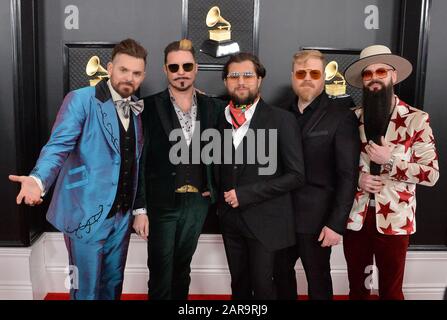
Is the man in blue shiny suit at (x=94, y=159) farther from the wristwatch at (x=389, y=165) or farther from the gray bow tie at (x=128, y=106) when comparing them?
the wristwatch at (x=389, y=165)

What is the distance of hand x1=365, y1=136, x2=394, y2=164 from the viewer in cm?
231

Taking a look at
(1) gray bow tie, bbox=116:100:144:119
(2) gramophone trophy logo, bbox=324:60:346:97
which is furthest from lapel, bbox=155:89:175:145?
(2) gramophone trophy logo, bbox=324:60:346:97

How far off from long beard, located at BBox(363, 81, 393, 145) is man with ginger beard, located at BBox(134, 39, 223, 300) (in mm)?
955

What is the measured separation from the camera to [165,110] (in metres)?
2.50

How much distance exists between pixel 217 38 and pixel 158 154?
1242 mm

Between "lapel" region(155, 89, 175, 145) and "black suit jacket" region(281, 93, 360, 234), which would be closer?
"black suit jacket" region(281, 93, 360, 234)

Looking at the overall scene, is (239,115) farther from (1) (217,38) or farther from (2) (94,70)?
(2) (94,70)

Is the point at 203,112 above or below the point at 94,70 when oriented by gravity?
below

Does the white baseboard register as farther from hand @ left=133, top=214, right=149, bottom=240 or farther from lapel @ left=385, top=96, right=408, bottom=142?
lapel @ left=385, top=96, right=408, bottom=142

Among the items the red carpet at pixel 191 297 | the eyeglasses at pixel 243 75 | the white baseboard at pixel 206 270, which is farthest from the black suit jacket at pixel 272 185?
the red carpet at pixel 191 297

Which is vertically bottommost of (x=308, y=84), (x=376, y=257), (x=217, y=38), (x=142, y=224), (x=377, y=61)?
(x=376, y=257)

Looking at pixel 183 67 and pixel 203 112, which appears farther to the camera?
pixel 203 112

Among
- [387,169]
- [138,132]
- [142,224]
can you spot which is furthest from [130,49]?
[387,169]

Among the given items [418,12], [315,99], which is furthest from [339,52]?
[315,99]
